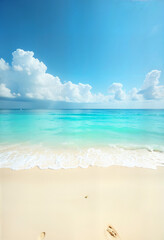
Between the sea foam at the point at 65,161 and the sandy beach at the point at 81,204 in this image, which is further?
the sea foam at the point at 65,161

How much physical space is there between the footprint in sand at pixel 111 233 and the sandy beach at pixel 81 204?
0.4 inches

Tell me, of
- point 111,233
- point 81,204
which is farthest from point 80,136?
point 111,233

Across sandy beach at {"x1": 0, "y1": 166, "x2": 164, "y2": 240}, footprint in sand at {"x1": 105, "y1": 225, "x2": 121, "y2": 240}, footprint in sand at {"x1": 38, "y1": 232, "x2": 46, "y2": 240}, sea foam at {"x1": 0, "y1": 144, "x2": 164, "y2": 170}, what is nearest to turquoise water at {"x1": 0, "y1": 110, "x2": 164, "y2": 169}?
sea foam at {"x1": 0, "y1": 144, "x2": 164, "y2": 170}

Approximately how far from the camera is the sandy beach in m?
1.64

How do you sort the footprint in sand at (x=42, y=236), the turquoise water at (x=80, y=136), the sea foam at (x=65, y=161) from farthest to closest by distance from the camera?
the turquoise water at (x=80, y=136), the sea foam at (x=65, y=161), the footprint in sand at (x=42, y=236)

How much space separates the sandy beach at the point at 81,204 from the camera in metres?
1.64

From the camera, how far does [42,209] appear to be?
6.46 feet

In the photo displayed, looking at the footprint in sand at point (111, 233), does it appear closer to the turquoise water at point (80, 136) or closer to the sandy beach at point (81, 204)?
the sandy beach at point (81, 204)

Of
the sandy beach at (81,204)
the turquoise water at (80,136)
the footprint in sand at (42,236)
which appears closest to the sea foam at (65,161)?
the sandy beach at (81,204)

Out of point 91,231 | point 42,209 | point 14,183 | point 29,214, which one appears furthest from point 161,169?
point 14,183

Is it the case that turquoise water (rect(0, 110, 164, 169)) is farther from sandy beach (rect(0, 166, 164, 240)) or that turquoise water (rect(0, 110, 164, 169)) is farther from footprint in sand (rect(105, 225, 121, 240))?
footprint in sand (rect(105, 225, 121, 240))

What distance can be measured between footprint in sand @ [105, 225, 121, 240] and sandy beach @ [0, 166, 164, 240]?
0.01m

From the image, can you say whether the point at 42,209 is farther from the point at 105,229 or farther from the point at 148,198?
the point at 148,198

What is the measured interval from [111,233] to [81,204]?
0.70 meters
